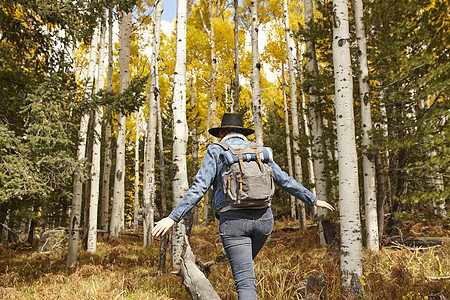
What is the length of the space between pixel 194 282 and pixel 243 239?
4.09 feet

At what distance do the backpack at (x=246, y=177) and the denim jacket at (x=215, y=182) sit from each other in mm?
85

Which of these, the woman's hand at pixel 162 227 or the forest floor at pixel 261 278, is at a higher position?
the woman's hand at pixel 162 227

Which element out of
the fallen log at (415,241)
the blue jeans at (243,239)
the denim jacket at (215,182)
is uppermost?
the denim jacket at (215,182)

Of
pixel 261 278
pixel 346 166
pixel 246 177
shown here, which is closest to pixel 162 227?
pixel 246 177

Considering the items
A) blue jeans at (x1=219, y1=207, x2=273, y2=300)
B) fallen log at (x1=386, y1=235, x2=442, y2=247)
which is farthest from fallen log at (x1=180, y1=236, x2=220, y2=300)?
fallen log at (x1=386, y1=235, x2=442, y2=247)

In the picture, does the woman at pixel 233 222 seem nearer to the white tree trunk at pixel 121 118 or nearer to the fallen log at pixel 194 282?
the fallen log at pixel 194 282

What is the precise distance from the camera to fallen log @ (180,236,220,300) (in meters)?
3.45

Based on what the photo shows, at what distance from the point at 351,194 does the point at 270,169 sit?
2149mm

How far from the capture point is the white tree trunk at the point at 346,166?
4398mm

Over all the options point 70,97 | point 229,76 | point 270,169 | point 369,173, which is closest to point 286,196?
point 229,76

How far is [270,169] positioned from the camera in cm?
295

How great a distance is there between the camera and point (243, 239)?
2740 millimetres

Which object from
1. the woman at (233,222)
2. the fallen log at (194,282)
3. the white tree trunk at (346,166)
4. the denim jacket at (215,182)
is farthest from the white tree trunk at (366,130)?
the woman at (233,222)

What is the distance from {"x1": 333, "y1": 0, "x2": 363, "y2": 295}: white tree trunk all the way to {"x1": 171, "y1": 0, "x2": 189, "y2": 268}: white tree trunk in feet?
10.1
